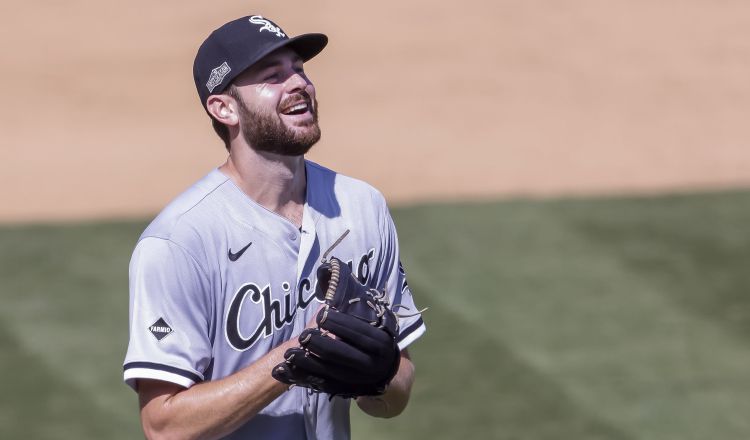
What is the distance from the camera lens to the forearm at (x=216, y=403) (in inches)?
139

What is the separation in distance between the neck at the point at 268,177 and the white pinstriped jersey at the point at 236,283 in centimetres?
4

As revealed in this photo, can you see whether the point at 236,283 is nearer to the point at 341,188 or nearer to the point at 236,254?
the point at 236,254

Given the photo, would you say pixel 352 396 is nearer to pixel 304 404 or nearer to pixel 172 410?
pixel 304 404

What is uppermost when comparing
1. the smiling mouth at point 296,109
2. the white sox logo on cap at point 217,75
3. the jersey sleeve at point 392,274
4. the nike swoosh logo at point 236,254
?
the white sox logo on cap at point 217,75

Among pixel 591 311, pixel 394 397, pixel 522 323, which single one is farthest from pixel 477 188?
pixel 394 397

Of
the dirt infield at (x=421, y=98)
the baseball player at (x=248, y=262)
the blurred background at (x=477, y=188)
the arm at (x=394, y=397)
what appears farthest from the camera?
the dirt infield at (x=421, y=98)

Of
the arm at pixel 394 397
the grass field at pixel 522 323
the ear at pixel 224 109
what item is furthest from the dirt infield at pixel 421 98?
the ear at pixel 224 109

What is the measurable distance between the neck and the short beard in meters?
0.04

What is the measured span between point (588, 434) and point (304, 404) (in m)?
3.24

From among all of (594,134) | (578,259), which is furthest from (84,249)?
(594,134)

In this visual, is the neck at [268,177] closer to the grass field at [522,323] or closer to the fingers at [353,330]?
the fingers at [353,330]

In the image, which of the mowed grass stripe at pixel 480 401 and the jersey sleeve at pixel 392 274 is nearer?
the jersey sleeve at pixel 392 274

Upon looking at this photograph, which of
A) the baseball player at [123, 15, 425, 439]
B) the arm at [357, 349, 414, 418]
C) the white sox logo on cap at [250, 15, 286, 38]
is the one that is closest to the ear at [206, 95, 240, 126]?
the baseball player at [123, 15, 425, 439]

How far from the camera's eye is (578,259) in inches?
338
